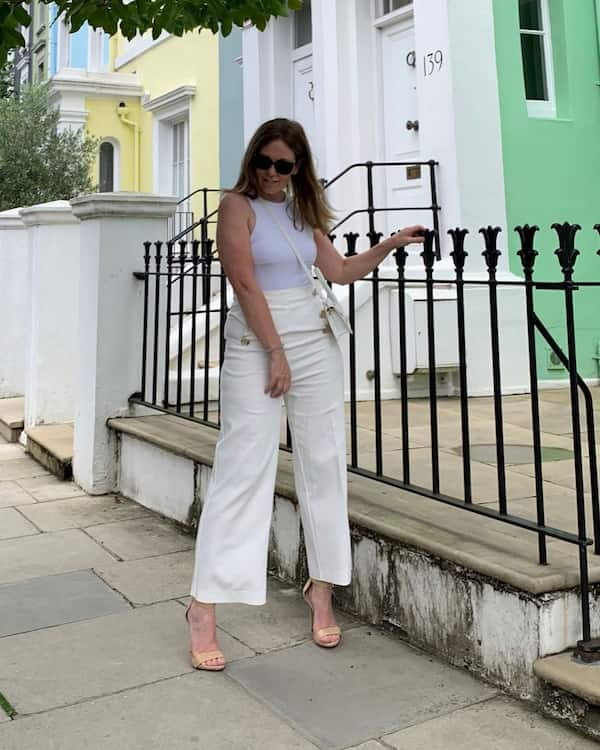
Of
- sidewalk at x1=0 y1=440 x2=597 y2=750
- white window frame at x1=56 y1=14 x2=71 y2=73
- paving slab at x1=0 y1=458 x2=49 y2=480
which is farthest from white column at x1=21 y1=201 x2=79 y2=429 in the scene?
white window frame at x1=56 y1=14 x2=71 y2=73

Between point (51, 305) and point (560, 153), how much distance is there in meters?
4.85

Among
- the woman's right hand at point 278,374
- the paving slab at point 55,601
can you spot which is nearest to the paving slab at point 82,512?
the paving slab at point 55,601

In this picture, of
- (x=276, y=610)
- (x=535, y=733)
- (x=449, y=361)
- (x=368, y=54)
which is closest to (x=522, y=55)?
(x=368, y=54)

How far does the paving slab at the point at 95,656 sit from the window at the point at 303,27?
8343 mm

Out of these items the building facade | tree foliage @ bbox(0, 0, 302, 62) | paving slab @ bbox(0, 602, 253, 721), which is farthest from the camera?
the building facade

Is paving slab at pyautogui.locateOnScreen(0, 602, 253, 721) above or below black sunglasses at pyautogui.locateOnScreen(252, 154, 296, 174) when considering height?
below

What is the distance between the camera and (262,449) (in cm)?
287

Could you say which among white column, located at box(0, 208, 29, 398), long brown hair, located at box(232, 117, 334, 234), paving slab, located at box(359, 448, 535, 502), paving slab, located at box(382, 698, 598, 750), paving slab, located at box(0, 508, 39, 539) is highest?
white column, located at box(0, 208, 29, 398)

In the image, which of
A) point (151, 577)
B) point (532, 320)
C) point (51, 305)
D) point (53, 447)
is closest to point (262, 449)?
point (532, 320)

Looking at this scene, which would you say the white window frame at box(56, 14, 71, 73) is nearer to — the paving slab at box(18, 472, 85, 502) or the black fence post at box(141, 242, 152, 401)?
the black fence post at box(141, 242, 152, 401)

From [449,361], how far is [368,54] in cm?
371

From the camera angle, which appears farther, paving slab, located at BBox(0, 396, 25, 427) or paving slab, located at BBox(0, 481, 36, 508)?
paving slab, located at BBox(0, 396, 25, 427)

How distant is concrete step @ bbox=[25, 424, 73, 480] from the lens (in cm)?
600

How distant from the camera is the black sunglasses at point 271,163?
2861 millimetres
